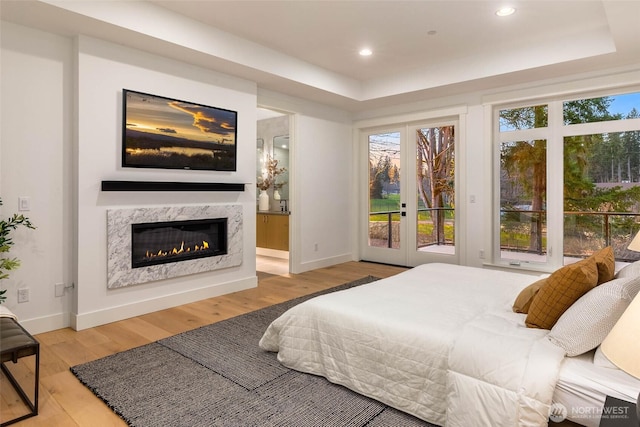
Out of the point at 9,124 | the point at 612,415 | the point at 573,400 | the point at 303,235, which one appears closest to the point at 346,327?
the point at 573,400

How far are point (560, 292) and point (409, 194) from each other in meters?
4.10

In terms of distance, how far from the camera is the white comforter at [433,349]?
1.63 metres

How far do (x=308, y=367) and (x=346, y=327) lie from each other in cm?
43

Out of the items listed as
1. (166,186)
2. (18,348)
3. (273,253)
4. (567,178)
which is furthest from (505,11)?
(273,253)

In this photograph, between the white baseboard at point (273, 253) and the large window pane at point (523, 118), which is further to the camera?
the white baseboard at point (273, 253)

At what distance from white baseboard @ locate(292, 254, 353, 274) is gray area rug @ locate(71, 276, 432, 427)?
8.88 feet

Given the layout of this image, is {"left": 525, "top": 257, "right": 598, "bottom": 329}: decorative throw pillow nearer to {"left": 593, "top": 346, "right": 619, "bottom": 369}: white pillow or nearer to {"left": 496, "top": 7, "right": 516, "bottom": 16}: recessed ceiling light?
{"left": 593, "top": 346, "right": 619, "bottom": 369}: white pillow

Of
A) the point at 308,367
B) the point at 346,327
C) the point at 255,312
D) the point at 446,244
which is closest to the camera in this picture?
the point at 346,327

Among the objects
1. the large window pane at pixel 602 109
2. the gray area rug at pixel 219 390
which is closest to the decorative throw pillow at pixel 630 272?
the gray area rug at pixel 219 390

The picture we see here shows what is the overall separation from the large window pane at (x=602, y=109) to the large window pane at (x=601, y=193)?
0.63 feet

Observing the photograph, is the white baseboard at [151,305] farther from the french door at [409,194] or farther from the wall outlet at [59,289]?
the french door at [409,194]

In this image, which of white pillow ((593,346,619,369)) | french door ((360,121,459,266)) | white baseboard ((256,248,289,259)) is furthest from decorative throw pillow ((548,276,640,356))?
white baseboard ((256,248,289,259))

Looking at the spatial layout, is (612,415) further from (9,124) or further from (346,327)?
(9,124)

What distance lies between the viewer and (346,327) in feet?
7.35
